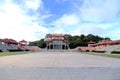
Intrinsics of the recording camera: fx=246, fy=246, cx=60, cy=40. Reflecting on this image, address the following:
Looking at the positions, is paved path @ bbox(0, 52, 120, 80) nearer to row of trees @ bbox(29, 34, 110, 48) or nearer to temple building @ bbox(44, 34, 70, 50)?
temple building @ bbox(44, 34, 70, 50)

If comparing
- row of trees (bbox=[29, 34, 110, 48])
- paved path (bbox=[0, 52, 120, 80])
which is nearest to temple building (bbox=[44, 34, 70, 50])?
row of trees (bbox=[29, 34, 110, 48])

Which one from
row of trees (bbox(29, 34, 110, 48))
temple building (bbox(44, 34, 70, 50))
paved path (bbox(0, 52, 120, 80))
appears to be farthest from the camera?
row of trees (bbox(29, 34, 110, 48))

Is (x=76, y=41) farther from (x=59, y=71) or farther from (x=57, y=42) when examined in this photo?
(x=59, y=71)

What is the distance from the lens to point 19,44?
8288 cm

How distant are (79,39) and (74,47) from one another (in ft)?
12.3

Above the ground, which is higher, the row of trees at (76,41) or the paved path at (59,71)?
the row of trees at (76,41)

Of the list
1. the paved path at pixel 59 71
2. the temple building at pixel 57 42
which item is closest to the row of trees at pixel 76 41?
the temple building at pixel 57 42

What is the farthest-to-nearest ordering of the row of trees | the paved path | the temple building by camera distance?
1. the row of trees
2. the temple building
3. the paved path

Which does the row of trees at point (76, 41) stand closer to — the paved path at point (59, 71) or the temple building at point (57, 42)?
the temple building at point (57, 42)

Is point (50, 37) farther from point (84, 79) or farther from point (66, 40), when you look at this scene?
point (84, 79)

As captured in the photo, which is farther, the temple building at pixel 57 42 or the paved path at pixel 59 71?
the temple building at pixel 57 42

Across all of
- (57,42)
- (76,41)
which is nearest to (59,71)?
(57,42)

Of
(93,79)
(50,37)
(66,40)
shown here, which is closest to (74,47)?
(66,40)

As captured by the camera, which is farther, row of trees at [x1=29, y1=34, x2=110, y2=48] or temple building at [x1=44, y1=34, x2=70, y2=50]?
row of trees at [x1=29, y1=34, x2=110, y2=48]
